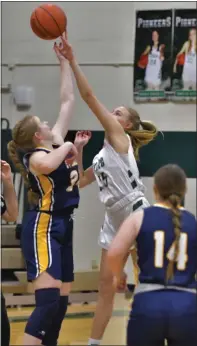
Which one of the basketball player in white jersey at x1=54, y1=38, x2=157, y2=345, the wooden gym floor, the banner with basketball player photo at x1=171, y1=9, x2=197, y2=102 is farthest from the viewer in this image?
the banner with basketball player photo at x1=171, y1=9, x2=197, y2=102

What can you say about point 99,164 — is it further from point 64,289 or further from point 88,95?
point 64,289

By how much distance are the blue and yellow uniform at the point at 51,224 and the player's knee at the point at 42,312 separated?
0.09 m

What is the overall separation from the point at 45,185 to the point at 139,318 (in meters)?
1.02

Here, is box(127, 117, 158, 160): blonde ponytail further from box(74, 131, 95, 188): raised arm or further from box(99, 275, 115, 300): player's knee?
box(99, 275, 115, 300): player's knee

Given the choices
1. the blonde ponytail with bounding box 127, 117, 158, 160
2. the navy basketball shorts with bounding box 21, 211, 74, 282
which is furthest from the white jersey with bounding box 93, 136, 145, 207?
the navy basketball shorts with bounding box 21, 211, 74, 282

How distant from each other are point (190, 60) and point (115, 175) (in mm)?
3502

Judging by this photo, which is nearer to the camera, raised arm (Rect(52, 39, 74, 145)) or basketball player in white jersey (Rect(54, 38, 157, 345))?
basketball player in white jersey (Rect(54, 38, 157, 345))

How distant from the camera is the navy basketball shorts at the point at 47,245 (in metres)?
3.04

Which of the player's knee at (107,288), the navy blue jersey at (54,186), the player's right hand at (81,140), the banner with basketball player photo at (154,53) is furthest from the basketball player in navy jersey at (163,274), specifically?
the banner with basketball player photo at (154,53)

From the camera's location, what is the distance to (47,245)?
10.1 ft

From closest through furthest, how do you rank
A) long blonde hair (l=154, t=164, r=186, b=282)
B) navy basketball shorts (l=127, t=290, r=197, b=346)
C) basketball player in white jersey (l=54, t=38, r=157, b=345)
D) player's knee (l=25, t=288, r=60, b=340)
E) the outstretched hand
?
navy basketball shorts (l=127, t=290, r=197, b=346) < long blonde hair (l=154, t=164, r=186, b=282) < player's knee (l=25, t=288, r=60, b=340) < the outstretched hand < basketball player in white jersey (l=54, t=38, r=157, b=345)

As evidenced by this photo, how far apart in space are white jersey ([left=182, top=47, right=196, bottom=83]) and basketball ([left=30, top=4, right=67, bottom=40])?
3403mm

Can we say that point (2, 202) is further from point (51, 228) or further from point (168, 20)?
point (168, 20)

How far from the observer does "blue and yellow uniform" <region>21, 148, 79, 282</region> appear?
3059 millimetres
